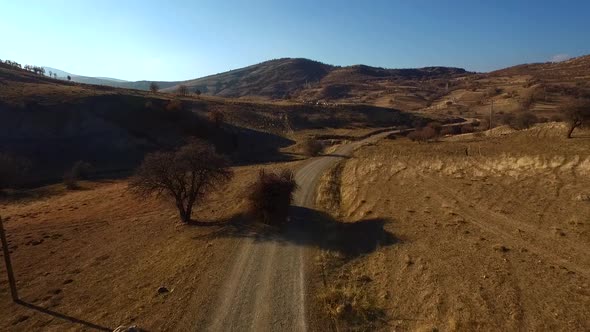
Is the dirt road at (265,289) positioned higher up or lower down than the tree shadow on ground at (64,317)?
higher up

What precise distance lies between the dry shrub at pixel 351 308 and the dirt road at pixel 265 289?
4.58 ft

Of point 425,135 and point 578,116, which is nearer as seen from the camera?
point 578,116

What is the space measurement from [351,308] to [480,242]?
11.1 metres

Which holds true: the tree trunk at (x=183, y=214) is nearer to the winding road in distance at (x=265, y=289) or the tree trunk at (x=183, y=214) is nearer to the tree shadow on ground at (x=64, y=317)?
the winding road in distance at (x=265, y=289)

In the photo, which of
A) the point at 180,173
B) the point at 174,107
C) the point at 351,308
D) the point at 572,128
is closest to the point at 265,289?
the point at 351,308

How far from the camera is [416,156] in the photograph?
57.6 m

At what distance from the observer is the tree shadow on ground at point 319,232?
1083 inches

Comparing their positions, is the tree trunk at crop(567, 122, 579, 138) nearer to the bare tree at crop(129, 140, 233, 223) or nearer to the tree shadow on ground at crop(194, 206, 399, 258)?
the tree shadow on ground at crop(194, 206, 399, 258)

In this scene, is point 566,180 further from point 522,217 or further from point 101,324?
point 101,324

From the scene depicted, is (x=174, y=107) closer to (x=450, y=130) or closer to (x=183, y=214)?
(x=183, y=214)

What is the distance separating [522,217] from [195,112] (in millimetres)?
97883

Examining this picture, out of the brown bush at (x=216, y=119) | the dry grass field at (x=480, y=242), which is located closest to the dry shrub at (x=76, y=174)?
the brown bush at (x=216, y=119)

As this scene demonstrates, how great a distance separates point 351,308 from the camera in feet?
62.5

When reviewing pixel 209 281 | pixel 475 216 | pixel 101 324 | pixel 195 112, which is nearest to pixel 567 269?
pixel 475 216
